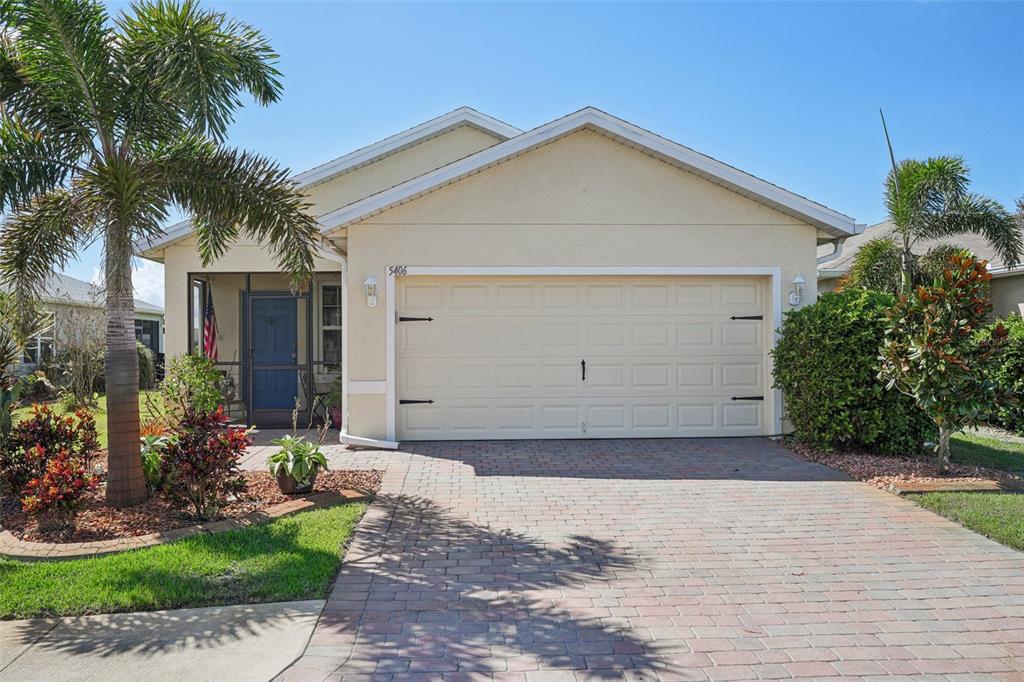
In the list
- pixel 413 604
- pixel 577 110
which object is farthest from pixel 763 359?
pixel 413 604

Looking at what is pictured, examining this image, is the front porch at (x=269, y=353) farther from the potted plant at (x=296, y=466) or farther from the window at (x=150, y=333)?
the window at (x=150, y=333)

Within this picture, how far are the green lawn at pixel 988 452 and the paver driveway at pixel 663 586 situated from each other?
2.42 m

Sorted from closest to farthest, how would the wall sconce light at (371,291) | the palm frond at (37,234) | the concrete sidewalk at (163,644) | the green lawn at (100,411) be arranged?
the concrete sidewalk at (163,644), the palm frond at (37,234), the wall sconce light at (371,291), the green lawn at (100,411)

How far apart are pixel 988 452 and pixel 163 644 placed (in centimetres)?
1022

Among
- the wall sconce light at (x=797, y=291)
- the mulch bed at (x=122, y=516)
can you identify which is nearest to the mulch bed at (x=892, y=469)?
the wall sconce light at (x=797, y=291)

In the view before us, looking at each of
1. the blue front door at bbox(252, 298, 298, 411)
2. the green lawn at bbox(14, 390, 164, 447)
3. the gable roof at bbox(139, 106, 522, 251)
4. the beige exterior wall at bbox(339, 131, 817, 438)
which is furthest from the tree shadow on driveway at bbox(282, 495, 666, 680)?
the gable roof at bbox(139, 106, 522, 251)

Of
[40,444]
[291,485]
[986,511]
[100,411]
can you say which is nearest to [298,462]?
[291,485]

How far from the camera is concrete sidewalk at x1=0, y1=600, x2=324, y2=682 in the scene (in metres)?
3.36

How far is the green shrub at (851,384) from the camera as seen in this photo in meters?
8.45

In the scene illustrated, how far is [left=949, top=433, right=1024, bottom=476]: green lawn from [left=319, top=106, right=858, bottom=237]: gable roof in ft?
11.4

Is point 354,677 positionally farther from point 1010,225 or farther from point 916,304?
point 1010,225

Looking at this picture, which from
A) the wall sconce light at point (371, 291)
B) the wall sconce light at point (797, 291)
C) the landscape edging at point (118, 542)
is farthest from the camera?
the wall sconce light at point (797, 291)

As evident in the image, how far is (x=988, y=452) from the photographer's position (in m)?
9.16

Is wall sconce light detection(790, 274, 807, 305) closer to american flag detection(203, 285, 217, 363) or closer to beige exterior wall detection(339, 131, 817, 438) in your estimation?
beige exterior wall detection(339, 131, 817, 438)
